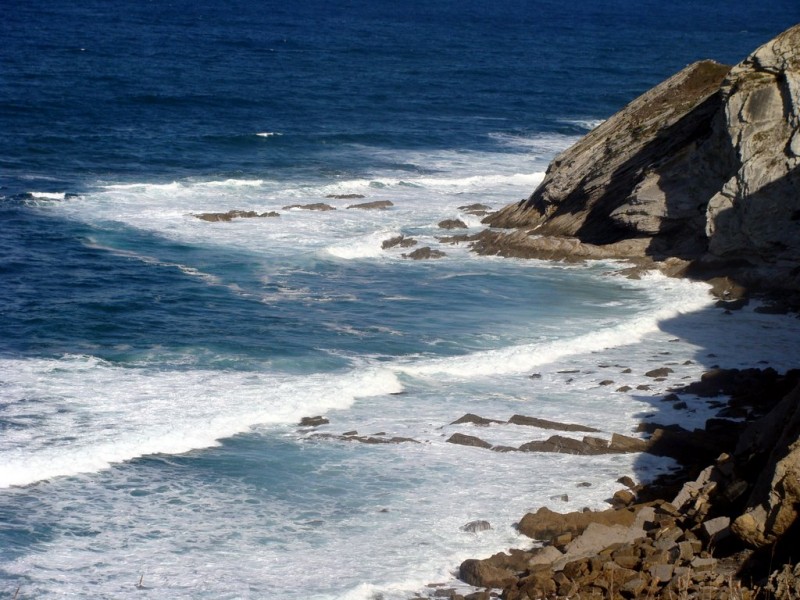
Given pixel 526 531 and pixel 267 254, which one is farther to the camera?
pixel 267 254

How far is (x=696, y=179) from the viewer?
33062 mm

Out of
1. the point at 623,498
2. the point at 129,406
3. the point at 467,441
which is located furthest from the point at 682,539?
the point at 129,406

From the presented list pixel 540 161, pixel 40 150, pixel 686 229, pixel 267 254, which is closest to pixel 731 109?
pixel 686 229

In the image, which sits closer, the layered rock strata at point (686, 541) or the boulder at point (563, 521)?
the layered rock strata at point (686, 541)

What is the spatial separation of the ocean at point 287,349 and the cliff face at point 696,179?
1947mm

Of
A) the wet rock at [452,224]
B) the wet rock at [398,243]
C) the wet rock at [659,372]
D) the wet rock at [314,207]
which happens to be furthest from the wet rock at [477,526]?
the wet rock at [314,207]

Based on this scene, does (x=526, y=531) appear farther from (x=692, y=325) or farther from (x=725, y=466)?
(x=692, y=325)

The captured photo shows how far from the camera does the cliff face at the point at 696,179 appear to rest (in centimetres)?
2952

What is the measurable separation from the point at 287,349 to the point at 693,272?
12.1m

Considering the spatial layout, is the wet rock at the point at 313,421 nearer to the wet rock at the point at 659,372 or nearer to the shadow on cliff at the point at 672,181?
the wet rock at the point at 659,372

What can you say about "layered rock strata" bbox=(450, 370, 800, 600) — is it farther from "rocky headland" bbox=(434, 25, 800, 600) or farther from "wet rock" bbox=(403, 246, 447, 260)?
"wet rock" bbox=(403, 246, 447, 260)

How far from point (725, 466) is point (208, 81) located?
2419 inches

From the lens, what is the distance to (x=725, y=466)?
1677cm

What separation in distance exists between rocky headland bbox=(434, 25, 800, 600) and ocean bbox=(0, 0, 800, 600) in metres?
0.84
